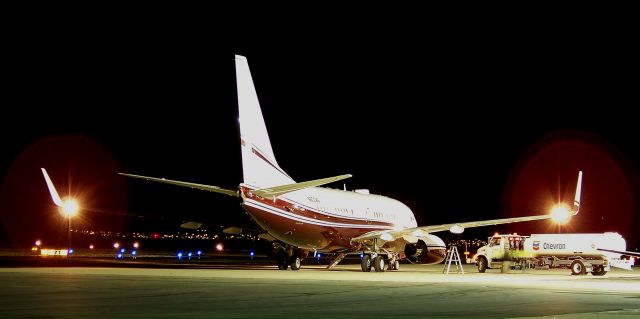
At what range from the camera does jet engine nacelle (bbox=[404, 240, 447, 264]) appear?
39.0 metres

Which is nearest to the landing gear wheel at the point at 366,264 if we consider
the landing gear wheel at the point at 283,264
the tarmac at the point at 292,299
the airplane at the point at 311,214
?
the airplane at the point at 311,214

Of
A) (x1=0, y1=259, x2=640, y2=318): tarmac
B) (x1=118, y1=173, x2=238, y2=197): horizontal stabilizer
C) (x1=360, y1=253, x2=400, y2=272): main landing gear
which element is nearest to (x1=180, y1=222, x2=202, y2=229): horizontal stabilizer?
(x1=118, y1=173, x2=238, y2=197): horizontal stabilizer

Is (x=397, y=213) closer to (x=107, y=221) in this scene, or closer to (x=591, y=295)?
(x=107, y=221)

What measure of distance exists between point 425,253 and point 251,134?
1158 centimetres

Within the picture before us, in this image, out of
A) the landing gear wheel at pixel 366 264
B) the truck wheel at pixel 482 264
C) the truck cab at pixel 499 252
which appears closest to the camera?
the landing gear wheel at pixel 366 264

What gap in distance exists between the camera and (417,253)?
129 ft

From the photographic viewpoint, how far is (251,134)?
33.1 meters

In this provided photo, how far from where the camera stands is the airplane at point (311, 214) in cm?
3272

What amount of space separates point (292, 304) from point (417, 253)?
23.0 metres

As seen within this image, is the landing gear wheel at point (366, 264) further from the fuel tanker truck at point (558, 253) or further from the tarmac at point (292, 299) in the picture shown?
the tarmac at point (292, 299)

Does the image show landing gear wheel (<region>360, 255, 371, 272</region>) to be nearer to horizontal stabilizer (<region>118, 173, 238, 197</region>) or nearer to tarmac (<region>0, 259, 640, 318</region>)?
horizontal stabilizer (<region>118, 173, 238, 197</region>)

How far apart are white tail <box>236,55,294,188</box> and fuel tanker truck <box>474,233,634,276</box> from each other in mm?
13081

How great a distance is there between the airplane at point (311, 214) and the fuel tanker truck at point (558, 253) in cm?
188

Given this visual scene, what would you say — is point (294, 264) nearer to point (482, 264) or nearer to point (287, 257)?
point (287, 257)
